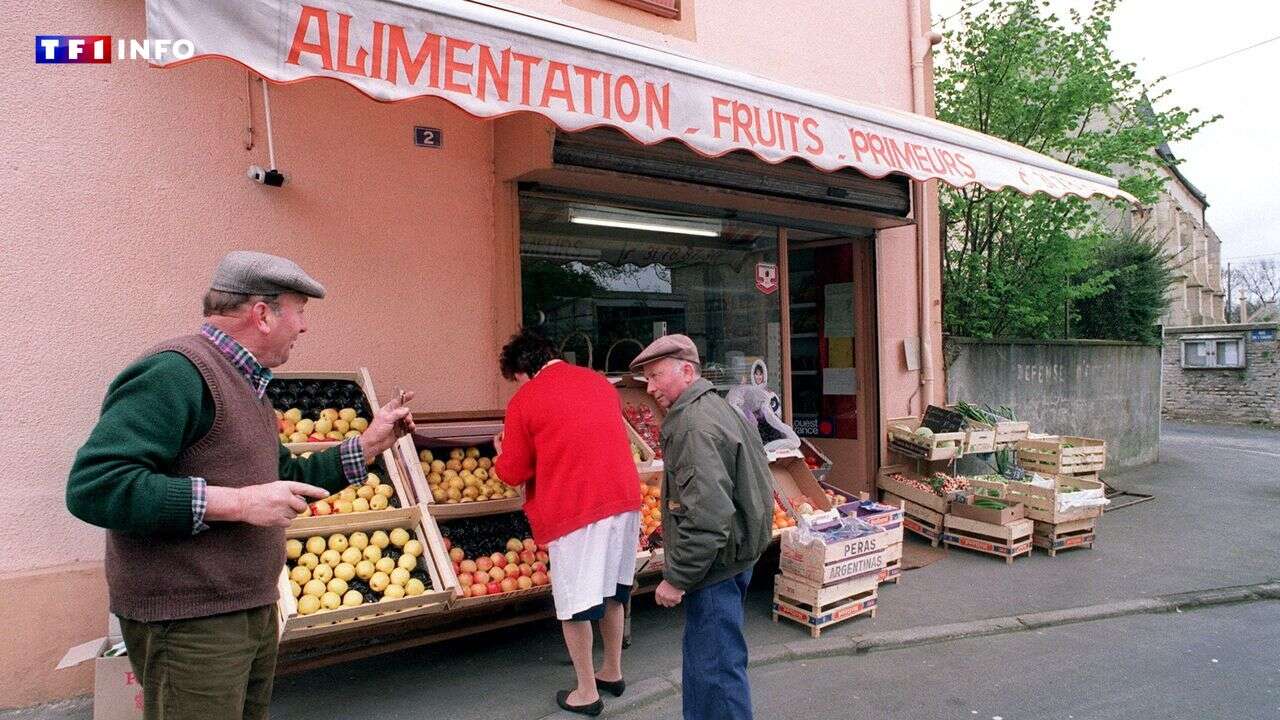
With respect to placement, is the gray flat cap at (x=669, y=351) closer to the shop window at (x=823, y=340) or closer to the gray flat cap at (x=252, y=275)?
the gray flat cap at (x=252, y=275)

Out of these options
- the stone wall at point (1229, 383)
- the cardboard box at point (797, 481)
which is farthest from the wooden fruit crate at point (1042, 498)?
the stone wall at point (1229, 383)

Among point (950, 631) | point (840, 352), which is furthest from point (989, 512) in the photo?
point (840, 352)

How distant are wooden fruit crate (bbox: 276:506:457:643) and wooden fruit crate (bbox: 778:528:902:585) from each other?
95.0 inches

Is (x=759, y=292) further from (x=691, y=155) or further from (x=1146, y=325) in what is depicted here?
(x=1146, y=325)

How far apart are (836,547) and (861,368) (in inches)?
135

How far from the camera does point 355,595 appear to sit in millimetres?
3436

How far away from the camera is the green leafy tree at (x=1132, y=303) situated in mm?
12047

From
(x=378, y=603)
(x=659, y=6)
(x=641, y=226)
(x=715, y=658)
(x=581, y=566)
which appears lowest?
(x=715, y=658)

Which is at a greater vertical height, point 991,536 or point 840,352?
point 840,352

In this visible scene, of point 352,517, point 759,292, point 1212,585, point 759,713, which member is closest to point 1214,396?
point 1212,585

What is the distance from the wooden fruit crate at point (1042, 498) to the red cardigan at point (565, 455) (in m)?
4.59

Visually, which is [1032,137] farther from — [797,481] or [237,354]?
[237,354]

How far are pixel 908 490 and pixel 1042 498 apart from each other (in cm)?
116

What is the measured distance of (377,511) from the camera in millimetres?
3797
